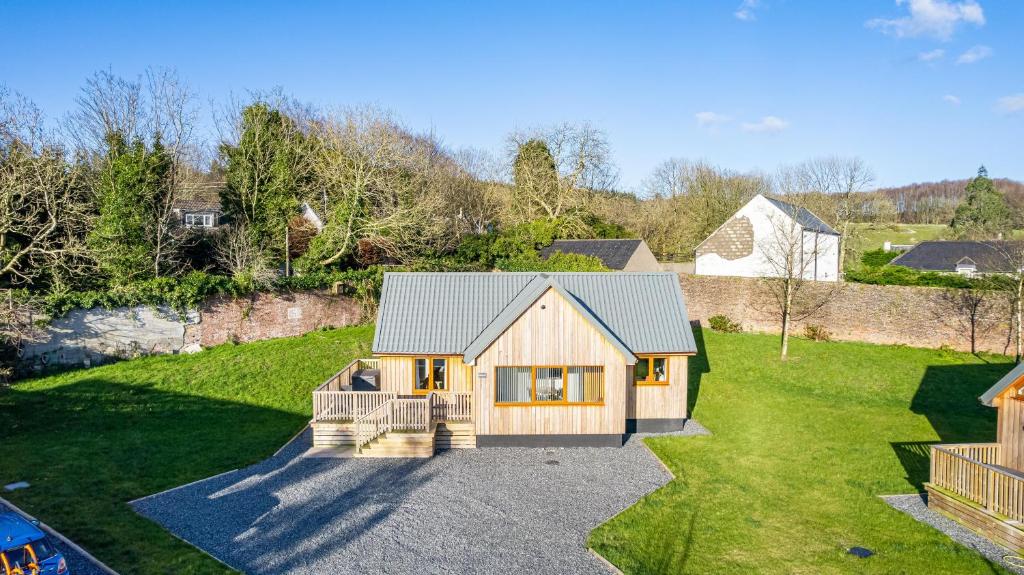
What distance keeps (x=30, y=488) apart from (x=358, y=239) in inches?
780

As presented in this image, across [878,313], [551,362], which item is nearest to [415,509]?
[551,362]

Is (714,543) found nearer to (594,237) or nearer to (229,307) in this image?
(229,307)

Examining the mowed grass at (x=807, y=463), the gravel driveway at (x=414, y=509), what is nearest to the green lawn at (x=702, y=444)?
the mowed grass at (x=807, y=463)

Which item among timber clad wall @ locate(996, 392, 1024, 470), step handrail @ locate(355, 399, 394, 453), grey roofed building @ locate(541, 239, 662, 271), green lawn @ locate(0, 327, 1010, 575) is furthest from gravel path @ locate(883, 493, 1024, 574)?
grey roofed building @ locate(541, 239, 662, 271)

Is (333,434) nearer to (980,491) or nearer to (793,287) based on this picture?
(980,491)

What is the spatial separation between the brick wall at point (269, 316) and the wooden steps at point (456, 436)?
1257cm

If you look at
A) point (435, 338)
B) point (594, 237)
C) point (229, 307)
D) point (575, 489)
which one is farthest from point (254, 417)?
point (594, 237)

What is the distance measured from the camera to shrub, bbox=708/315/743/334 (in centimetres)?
3122

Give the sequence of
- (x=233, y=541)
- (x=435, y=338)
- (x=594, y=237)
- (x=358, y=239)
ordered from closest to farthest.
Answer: (x=233, y=541)
(x=435, y=338)
(x=358, y=239)
(x=594, y=237)

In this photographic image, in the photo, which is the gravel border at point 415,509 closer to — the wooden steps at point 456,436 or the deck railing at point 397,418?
the wooden steps at point 456,436

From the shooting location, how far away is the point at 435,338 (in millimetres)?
17953

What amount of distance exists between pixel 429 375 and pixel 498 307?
2.88 metres

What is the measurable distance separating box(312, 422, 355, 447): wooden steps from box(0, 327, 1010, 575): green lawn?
1.20 metres

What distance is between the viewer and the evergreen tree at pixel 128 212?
78.9 ft
